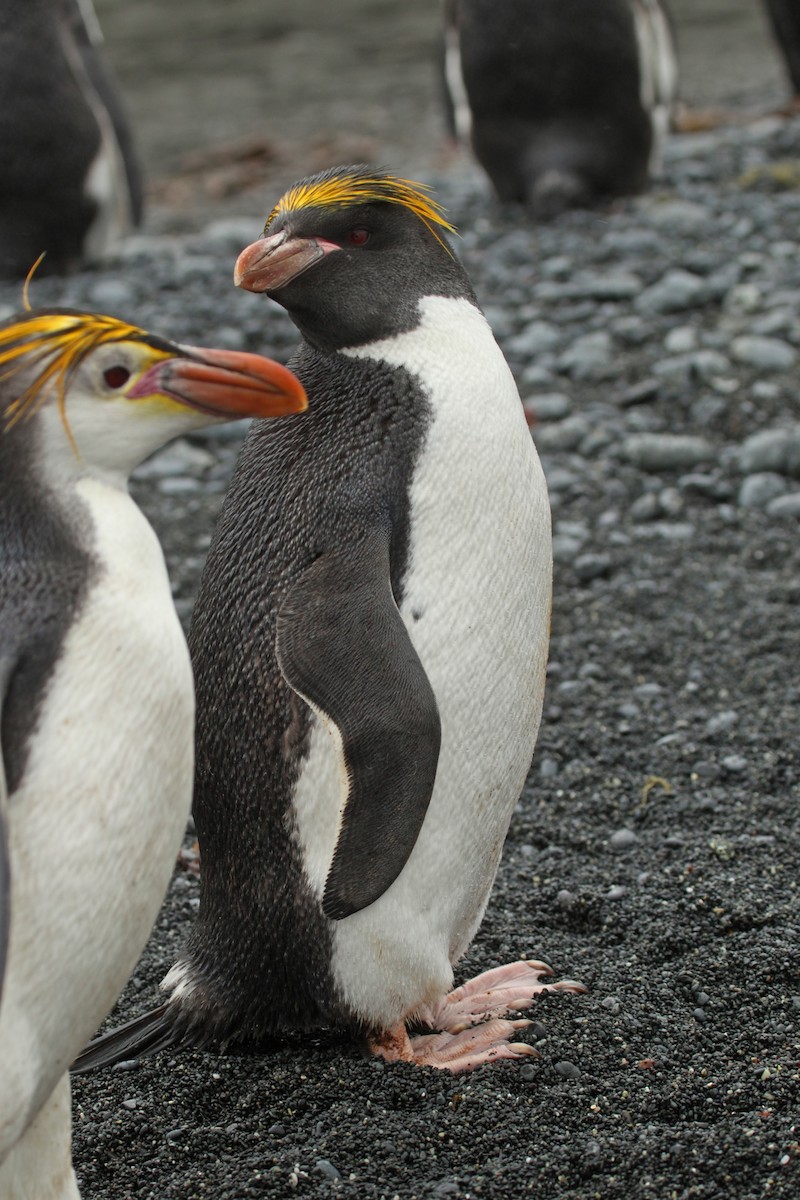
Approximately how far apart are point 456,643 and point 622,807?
127 cm

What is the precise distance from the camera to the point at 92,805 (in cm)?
207

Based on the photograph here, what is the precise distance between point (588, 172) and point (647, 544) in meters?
4.33

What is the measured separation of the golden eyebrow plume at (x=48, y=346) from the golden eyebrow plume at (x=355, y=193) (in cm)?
79

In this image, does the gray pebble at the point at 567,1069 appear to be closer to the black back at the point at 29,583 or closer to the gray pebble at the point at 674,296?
the black back at the point at 29,583

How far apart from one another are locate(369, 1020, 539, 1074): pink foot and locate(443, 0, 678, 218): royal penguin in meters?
6.72

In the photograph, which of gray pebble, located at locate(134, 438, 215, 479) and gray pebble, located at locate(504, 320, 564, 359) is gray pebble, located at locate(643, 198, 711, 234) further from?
gray pebble, located at locate(134, 438, 215, 479)

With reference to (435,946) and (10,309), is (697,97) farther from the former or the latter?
(435,946)

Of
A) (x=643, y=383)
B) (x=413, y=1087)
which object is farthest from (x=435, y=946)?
(x=643, y=383)

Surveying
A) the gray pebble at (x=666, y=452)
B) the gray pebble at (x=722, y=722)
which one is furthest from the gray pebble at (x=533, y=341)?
the gray pebble at (x=722, y=722)

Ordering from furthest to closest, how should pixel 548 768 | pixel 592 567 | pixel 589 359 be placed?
pixel 589 359 < pixel 592 567 < pixel 548 768

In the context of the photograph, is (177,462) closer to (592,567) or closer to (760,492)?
(592,567)

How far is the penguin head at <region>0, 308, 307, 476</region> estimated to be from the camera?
6.88ft

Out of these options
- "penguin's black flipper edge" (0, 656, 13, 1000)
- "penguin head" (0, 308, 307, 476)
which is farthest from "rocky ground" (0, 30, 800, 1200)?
"penguin head" (0, 308, 307, 476)

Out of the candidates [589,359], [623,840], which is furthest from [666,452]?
[623,840]
